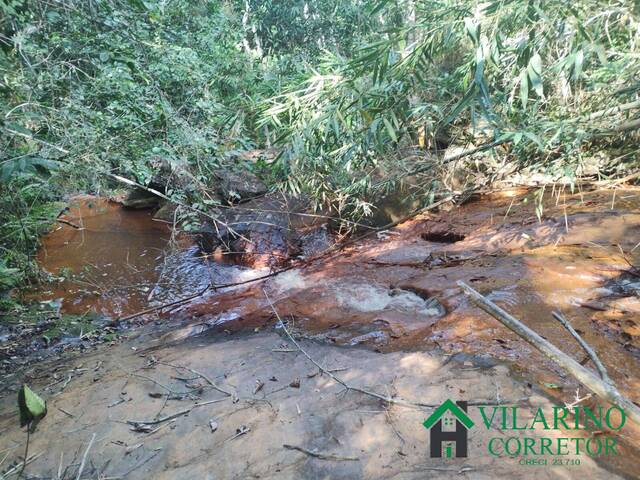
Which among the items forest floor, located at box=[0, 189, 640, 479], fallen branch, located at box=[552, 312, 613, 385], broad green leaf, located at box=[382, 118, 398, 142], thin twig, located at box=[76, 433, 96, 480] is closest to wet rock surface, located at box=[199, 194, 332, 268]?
forest floor, located at box=[0, 189, 640, 479]

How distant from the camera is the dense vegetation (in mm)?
2344

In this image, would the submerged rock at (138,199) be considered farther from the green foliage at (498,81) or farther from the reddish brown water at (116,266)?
the green foliage at (498,81)

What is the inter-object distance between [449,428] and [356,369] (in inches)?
34.0

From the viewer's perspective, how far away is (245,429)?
86.1 inches

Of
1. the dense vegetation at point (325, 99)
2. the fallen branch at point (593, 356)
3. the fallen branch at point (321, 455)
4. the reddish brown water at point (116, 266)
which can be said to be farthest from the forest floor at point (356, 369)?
the dense vegetation at point (325, 99)

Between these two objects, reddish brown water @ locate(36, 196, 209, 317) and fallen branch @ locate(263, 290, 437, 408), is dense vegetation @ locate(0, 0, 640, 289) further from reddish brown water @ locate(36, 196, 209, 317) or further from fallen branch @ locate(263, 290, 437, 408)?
fallen branch @ locate(263, 290, 437, 408)

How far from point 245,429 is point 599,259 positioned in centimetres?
362

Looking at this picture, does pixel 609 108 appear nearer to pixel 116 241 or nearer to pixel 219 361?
pixel 219 361

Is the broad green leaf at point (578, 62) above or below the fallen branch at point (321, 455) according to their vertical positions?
above

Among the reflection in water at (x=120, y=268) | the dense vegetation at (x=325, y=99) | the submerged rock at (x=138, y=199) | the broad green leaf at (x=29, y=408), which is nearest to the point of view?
the dense vegetation at (x=325, y=99)

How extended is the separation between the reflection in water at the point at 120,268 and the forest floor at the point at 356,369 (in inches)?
37.7

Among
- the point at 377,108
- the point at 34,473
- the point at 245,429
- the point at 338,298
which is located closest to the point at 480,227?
the point at 338,298

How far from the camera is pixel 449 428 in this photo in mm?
1920

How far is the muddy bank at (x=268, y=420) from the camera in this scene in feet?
5.94
